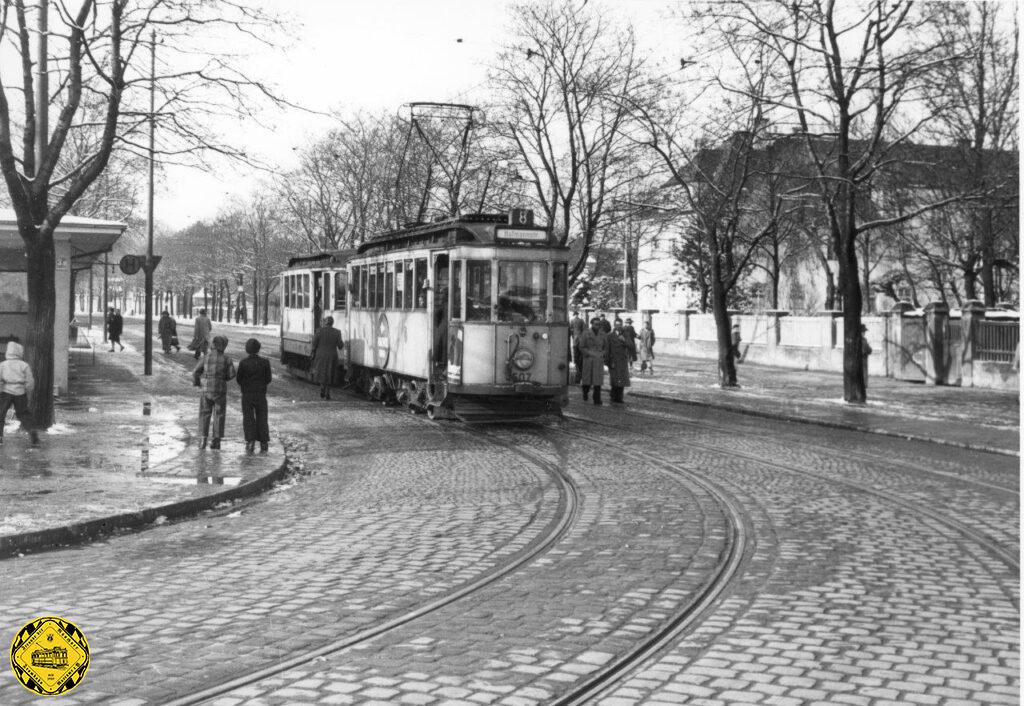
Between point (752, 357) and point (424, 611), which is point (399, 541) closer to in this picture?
point (424, 611)

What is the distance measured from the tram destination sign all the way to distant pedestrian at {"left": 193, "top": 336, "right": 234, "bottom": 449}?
5.10 m

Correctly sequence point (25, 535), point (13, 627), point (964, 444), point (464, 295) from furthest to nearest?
point (464, 295) < point (964, 444) < point (25, 535) < point (13, 627)

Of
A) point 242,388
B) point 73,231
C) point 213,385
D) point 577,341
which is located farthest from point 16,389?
point 577,341

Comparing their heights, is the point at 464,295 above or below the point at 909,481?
above

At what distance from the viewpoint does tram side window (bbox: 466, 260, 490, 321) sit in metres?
18.4

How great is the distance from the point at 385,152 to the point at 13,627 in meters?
40.9

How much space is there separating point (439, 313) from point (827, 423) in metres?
6.81

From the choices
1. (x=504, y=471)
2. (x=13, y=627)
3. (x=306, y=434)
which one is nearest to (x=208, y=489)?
(x=504, y=471)

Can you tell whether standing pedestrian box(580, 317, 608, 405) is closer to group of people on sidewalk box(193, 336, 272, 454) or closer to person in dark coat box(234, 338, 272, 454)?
group of people on sidewalk box(193, 336, 272, 454)

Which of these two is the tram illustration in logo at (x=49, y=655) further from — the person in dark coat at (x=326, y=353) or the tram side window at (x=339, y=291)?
the tram side window at (x=339, y=291)

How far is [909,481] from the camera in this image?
13.0 metres

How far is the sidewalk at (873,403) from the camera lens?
62.0 feet

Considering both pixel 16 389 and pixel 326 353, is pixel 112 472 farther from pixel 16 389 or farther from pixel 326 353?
pixel 326 353

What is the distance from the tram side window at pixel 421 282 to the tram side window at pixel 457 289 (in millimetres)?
1395
